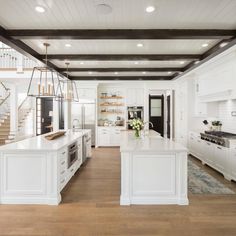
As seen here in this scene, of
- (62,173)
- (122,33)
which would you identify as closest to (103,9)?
(122,33)

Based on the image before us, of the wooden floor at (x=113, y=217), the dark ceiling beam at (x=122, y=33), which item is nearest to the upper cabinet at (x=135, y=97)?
the dark ceiling beam at (x=122, y=33)

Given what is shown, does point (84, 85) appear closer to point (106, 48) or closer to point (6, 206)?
point (106, 48)

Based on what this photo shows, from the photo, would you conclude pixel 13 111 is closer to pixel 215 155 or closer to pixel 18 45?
pixel 18 45

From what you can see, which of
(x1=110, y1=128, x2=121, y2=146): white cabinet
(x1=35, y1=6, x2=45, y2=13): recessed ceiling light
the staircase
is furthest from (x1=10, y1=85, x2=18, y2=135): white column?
(x1=35, y1=6, x2=45, y2=13): recessed ceiling light

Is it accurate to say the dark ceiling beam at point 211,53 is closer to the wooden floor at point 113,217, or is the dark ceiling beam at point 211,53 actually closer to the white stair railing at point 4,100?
the wooden floor at point 113,217

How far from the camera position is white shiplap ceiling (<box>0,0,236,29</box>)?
2.76 m

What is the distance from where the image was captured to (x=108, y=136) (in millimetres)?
8672

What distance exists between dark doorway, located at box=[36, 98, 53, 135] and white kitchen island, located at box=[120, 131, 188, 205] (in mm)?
8222

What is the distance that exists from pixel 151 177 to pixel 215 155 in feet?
8.05

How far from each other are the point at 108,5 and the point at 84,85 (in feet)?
19.2

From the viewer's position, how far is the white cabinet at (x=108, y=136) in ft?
28.4

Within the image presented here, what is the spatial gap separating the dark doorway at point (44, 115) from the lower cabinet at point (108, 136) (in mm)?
3404

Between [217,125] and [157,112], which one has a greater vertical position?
[157,112]

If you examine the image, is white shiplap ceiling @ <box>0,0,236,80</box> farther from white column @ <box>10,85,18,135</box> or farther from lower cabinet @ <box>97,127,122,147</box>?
white column @ <box>10,85,18,135</box>
